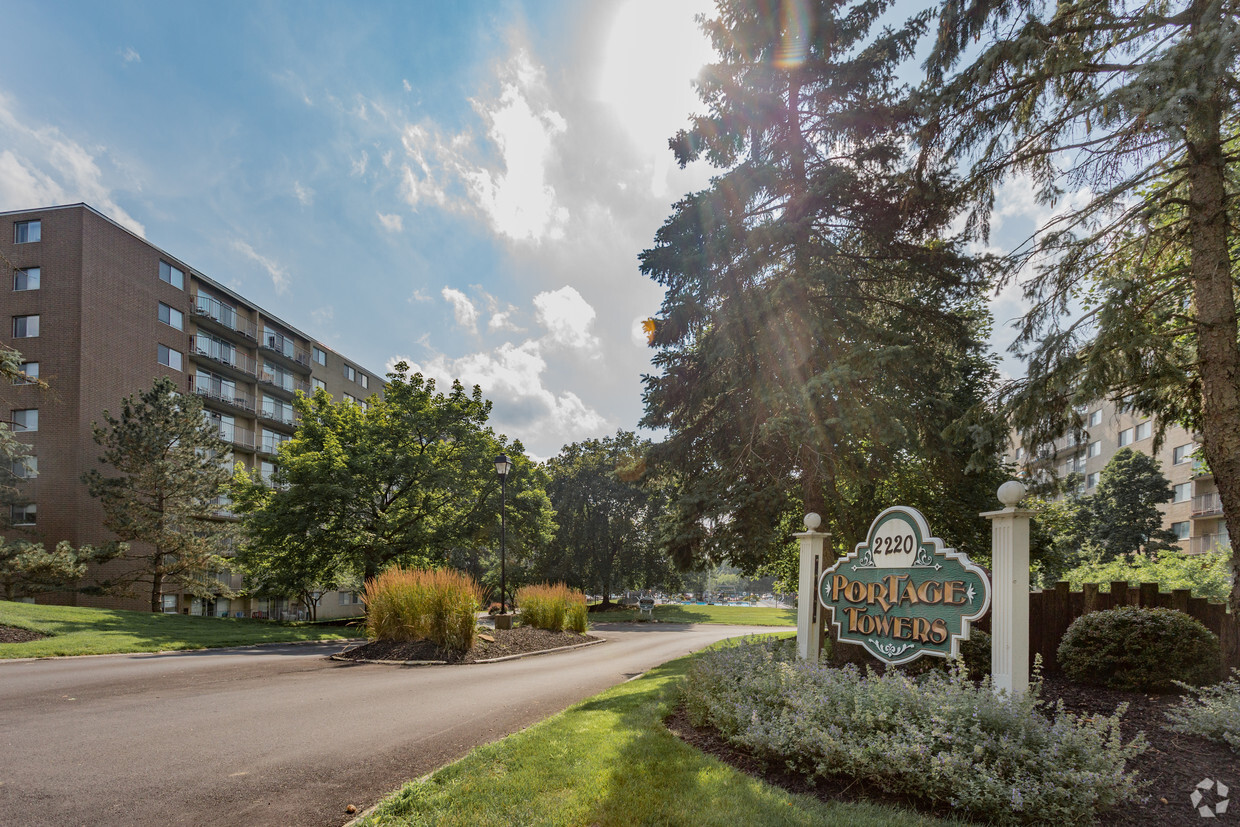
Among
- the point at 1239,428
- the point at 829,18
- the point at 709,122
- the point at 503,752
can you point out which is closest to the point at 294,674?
the point at 503,752

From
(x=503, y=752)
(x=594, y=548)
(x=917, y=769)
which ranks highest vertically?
Answer: (x=917, y=769)

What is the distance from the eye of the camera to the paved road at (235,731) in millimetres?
4484

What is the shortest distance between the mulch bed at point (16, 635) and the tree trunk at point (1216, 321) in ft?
70.3

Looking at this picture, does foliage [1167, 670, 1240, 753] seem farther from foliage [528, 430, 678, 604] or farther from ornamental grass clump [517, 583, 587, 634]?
foliage [528, 430, 678, 604]

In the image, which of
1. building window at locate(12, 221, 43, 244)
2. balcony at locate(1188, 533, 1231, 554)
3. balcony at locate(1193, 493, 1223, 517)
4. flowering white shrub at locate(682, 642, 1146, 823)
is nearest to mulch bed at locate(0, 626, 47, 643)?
flowering white shrub at locate(682, 642, 1146, 823)

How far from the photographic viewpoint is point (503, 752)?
5516 millimetres

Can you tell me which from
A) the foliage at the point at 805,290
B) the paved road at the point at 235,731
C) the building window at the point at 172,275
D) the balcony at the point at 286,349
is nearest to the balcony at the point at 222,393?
the balcony at the point at 286,349

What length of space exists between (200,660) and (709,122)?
14.9m

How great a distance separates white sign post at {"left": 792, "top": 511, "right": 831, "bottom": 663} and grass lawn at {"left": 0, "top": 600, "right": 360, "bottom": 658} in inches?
570

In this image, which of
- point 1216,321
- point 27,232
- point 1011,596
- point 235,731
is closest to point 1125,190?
point 1216,321

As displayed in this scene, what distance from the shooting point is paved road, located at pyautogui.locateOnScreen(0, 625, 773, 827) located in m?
4.48

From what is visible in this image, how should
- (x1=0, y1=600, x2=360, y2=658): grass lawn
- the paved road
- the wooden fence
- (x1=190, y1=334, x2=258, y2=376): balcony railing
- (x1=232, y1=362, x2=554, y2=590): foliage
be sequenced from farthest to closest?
1. (x1=190, y1=334, x2=258, y2=376): balcony railing
2. (x1=232, y1=362, x2=554, y2=590): foliage
3. (x1=0, y1=600, x2=360, y2=658): grass lawn
4. the wooden fence
5. the paved road

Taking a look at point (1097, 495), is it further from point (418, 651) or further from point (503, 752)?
point (503, 752)

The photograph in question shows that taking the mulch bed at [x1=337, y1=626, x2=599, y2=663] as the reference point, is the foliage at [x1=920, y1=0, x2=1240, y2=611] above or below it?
above
